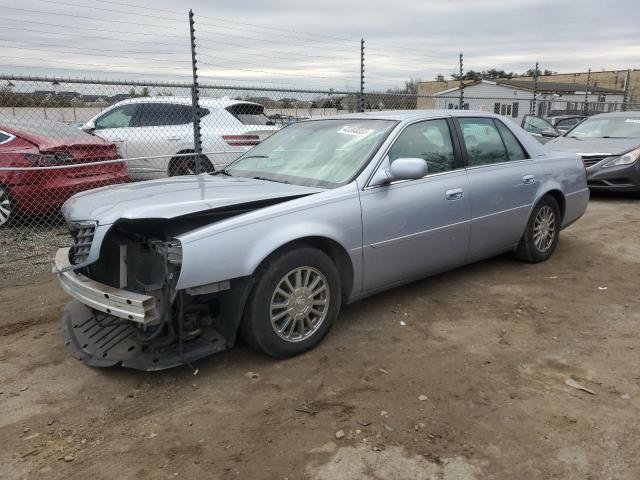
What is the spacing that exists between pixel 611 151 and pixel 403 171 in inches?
280

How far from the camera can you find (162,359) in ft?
10.3

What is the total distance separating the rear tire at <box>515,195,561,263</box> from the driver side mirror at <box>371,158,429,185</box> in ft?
6.67

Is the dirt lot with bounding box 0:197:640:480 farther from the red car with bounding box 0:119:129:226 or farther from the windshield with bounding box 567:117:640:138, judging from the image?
the windshield with bounding box 567:117:640:138

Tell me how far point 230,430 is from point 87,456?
27.3 inches

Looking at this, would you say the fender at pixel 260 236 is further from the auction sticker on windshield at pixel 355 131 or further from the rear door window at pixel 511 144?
the rear door window at pixel 511 144

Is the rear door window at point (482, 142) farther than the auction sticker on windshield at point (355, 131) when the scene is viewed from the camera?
Yes

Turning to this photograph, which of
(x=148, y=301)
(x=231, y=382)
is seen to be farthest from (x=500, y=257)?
(x=148, y=301)

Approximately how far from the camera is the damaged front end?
3057 millimetres

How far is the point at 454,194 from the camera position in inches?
175

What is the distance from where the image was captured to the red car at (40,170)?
253 inches

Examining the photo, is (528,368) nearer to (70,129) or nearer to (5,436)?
(5,436)

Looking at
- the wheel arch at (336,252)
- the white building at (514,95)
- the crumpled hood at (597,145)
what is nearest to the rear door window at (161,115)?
the wheel arch at (336,252)

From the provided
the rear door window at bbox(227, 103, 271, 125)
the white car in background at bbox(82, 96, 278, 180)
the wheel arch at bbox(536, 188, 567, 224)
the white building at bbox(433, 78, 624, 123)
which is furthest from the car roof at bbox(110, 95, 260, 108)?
the white building at bbox(433, 78, 624, 123)

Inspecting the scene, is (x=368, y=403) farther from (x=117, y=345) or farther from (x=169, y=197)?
(x=169, y=197)
